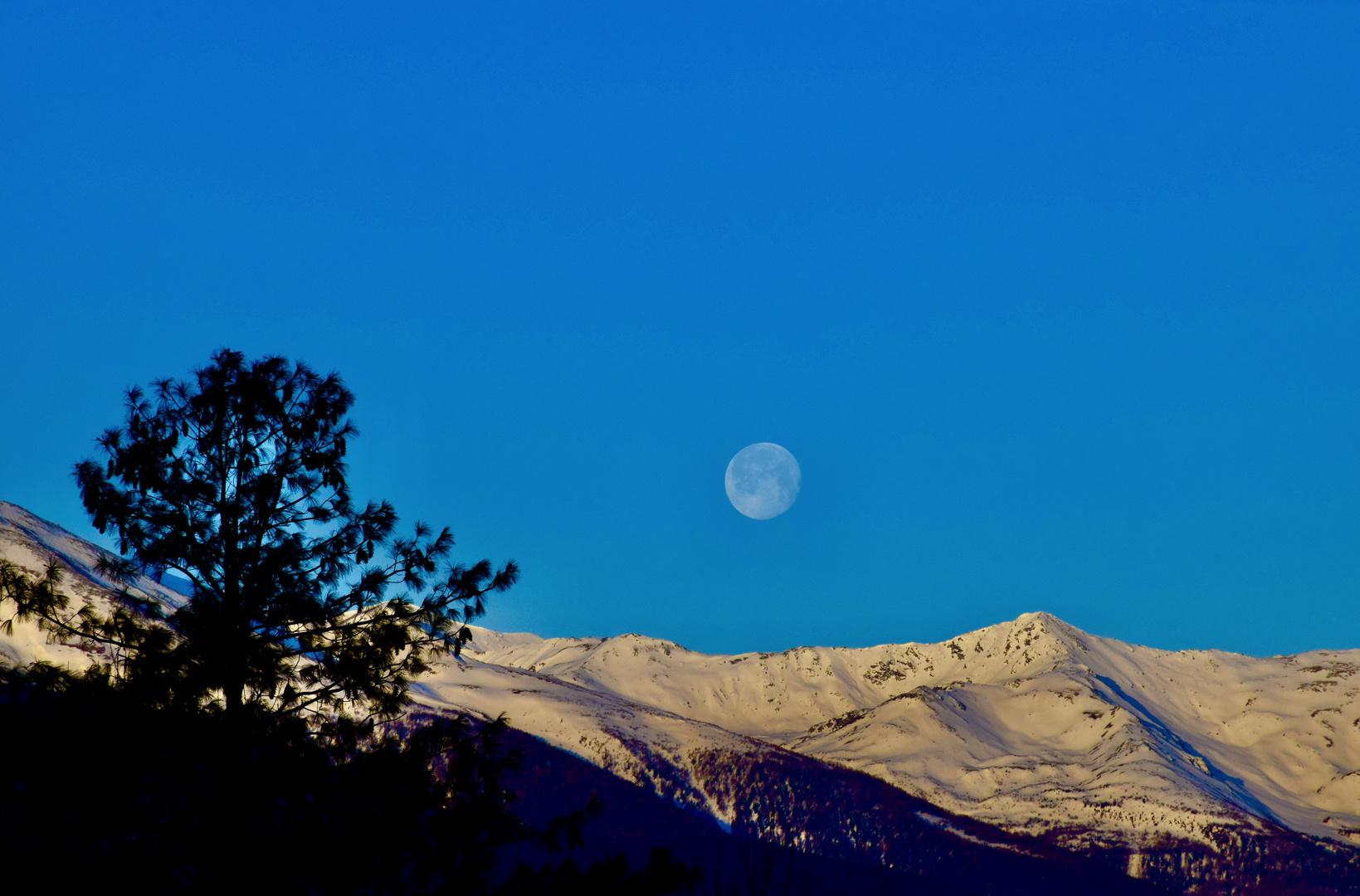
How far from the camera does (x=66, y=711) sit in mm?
22922

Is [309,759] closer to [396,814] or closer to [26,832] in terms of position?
[396,814]

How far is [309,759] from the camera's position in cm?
2409

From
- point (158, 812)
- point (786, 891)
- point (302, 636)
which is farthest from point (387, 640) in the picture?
point (786, 891)

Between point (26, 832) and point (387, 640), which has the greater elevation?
point (387, 640)

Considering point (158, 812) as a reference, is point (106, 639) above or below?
above

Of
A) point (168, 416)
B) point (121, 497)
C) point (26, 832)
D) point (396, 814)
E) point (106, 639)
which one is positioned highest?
point (168, 416)

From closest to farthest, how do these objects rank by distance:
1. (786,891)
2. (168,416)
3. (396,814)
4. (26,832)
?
(26,832)
(396,814)
(168,416)
(786,891)

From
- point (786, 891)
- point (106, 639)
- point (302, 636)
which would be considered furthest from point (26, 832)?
point (786, 891)

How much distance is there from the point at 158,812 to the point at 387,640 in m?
5.26

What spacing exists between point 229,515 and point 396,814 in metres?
6.77

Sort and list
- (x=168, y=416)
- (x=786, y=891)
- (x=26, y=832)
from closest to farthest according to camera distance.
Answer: (x=26, y=832), (x=168, y=416), (x=786, y=891)

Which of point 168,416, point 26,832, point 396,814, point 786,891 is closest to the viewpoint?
point 26,832

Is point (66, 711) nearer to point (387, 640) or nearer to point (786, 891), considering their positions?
point (387, 640)

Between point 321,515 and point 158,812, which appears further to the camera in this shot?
point 321,515
